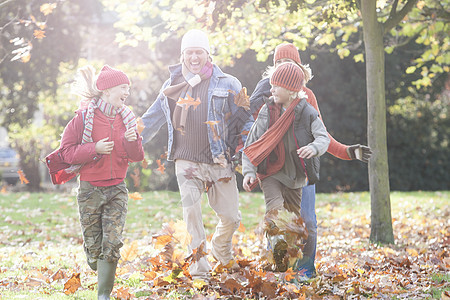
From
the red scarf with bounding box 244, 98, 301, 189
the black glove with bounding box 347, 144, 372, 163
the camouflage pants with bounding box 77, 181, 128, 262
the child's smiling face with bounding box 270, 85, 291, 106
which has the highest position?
the child's smiling face with bounding box 270, 85, 291, 106

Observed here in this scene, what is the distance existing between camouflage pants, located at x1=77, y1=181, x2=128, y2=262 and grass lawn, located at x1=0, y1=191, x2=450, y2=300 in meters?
0.46

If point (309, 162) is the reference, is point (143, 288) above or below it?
below

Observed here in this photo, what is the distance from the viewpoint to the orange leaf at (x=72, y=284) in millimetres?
4574

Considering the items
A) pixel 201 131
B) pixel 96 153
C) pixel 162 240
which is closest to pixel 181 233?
pixel 162 240

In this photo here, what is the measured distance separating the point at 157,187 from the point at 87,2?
219 inches

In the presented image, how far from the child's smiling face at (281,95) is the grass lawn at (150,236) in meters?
1.31

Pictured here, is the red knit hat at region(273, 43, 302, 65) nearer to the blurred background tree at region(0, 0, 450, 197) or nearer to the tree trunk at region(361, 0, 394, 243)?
the tree trunk at region(361, 0, 394, 243)

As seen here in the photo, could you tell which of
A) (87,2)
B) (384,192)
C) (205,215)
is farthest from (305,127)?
(87,2)

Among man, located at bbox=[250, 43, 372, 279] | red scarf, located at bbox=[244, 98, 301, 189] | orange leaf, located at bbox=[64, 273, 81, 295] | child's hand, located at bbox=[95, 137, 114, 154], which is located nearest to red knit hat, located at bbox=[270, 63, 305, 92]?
red scarf, located at bbox=[244, 98, 301, 189]

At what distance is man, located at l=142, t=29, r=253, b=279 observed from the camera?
4887 mm

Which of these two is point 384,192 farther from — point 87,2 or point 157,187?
point 87,2

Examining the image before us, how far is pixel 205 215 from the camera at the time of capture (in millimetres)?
11188

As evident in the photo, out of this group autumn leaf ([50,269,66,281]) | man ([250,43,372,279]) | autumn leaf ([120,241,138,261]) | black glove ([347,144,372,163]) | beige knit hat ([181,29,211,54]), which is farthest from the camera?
autumn leaf ([120,241,138,261])

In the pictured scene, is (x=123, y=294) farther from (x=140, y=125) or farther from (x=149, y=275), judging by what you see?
(x=140, y=125)
